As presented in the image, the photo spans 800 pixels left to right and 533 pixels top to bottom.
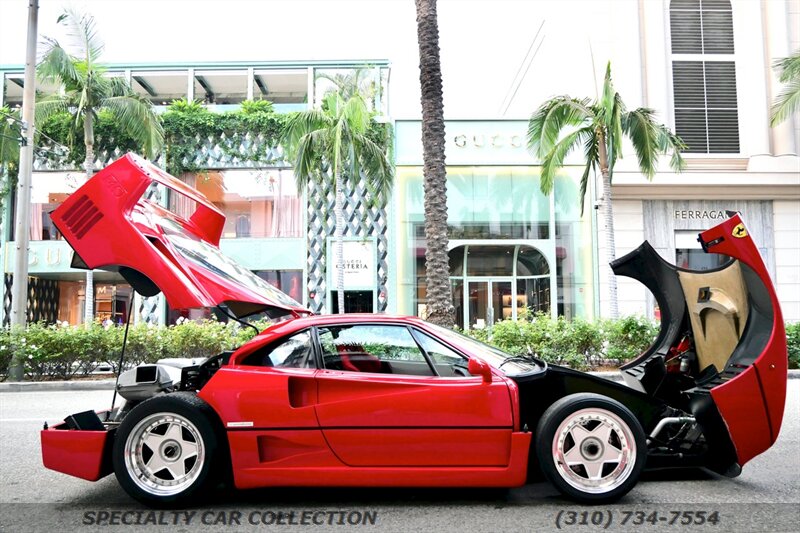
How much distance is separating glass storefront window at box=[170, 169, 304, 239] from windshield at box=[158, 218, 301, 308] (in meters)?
17.4

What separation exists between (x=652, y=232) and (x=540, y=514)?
60.8 ft

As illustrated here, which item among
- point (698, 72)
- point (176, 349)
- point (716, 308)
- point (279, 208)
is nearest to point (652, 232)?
point (698, 72)

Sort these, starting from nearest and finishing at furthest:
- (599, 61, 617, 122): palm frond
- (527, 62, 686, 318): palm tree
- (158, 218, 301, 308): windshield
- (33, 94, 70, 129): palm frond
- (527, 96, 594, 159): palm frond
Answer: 1. (158, 218, 301, 308): windshield
2. (599, 61, 617, 122): palm frond
3. (527, 62, 686, 318): palm tree
4. (527, 96, 594, 159): palm frond
5. (33, 94, 70, 129): palm frond

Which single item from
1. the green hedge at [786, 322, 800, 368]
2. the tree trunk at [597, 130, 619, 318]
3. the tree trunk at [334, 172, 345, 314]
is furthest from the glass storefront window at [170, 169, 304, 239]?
the green hedge at [786, 322, 800, 368]

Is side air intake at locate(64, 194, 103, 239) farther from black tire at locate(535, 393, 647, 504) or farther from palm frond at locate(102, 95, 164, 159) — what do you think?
palm frond at locate(102, 95, 164, 159)

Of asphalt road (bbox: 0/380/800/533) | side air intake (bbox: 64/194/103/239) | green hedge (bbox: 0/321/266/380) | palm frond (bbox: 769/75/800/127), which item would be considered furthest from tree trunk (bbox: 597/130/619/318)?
side air intake (bbox: 64/194/103/239)

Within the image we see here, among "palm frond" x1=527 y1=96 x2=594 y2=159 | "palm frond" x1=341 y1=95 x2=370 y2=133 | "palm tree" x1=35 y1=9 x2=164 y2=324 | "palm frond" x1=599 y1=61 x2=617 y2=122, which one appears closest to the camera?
"palm frond" x1=599 y1=61 x2=617 y2=122

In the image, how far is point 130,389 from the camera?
4953 millimetres

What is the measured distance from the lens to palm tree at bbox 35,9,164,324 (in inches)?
667

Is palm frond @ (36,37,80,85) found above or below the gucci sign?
above

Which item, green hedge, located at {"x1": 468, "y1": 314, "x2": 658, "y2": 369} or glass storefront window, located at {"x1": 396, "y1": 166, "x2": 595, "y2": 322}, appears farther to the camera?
glass storefront window, located at {"x1": 396, "y1": 166, "x2": 595, "y2": 322}

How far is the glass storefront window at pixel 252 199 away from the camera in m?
22.7

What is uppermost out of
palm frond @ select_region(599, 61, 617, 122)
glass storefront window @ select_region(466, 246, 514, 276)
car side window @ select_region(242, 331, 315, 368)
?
palm frond @ select_region(599, 61, 617, 122)

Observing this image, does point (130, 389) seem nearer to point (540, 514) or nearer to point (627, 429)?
point (540, 514)
